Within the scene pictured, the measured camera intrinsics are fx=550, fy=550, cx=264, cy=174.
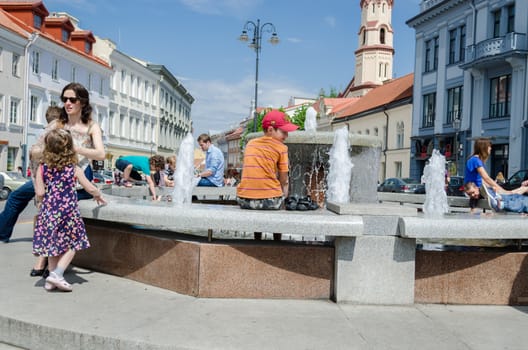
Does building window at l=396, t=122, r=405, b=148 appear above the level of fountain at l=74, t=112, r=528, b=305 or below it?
above

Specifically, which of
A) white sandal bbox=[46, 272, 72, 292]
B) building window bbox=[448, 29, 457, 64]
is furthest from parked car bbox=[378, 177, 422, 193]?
white sandal bbox=[46, 272, 72, 292]

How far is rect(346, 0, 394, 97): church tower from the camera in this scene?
76.1 metres

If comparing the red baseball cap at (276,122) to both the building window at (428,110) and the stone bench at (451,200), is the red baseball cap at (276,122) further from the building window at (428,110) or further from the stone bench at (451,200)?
the building window at (428,110)

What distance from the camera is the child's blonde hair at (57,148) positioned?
4926mm

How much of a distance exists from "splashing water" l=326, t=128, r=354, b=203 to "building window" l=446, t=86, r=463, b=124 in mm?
30624

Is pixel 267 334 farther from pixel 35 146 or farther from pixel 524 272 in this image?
pixel 35 146

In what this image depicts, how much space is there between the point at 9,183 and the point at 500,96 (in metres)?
27.1

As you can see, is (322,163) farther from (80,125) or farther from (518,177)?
(518,177)

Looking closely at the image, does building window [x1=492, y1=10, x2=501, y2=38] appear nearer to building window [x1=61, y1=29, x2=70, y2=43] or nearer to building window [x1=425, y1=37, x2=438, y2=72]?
building window [x1=425, y1=37, x2=438, y2=72]

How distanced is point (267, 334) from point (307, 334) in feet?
0.95

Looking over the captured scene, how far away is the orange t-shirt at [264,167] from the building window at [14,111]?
33414 mm

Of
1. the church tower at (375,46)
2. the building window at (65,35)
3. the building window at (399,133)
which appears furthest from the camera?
the church tower at (375,46)

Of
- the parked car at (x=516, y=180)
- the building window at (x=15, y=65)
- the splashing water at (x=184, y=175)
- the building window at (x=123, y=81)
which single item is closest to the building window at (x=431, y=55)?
the parked car at (x=516, y=180)

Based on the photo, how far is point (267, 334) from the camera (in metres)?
3.95
